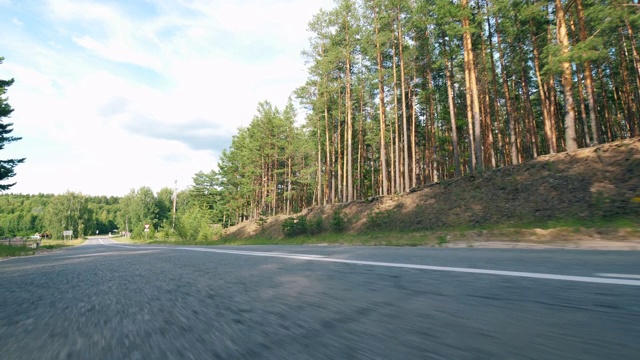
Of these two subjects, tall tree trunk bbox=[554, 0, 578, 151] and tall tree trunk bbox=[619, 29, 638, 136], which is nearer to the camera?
tall tree trunk bbox=[554, 0, 578, 151]

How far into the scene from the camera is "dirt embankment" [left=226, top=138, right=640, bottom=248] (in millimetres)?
11273

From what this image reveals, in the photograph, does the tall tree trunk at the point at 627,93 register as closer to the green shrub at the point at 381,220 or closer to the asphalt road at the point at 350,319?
the green shrub at the point at 381,220

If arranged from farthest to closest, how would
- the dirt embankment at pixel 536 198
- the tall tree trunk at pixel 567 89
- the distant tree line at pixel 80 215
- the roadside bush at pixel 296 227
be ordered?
the distant tree line at pixel 80 215, the roadside bush at pixel 296 227, the tall tree trunk at pixel 567 89, the dirt embankment at pixel 536 198

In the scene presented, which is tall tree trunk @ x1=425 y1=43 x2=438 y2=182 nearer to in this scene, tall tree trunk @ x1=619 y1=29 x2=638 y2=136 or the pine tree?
tall tree trunk @ x1=619 y1=29 x2=638 y2=136

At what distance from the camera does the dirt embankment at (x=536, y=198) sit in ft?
37.0

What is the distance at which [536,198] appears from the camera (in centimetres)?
1403

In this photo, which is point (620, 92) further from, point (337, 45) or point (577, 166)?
point (337, 45)

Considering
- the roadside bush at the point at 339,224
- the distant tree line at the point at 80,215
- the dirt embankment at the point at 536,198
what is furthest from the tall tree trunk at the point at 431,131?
the distant tree line at the point at 80,215

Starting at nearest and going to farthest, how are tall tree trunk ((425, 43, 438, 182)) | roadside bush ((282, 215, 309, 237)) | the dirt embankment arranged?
the dirt embankment → roadside bush ((282, 215, 309, 237)) → tall tree trunk ((425, 43, 438, 182))

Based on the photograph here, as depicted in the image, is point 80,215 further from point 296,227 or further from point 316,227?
point 316,227

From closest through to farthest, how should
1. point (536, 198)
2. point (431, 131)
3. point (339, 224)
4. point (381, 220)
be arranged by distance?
point (536, 198), point (381, 220), point (339, 224), point (431, 131)

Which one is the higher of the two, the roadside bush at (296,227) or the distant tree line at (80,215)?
the distant tree line at (80,215)

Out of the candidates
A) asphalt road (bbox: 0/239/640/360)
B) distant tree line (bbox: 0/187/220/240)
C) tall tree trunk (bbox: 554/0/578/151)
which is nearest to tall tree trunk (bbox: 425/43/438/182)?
tall tree trunk (bbox: 554/0/578/151)


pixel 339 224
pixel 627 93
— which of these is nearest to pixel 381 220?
pixel 339 224
